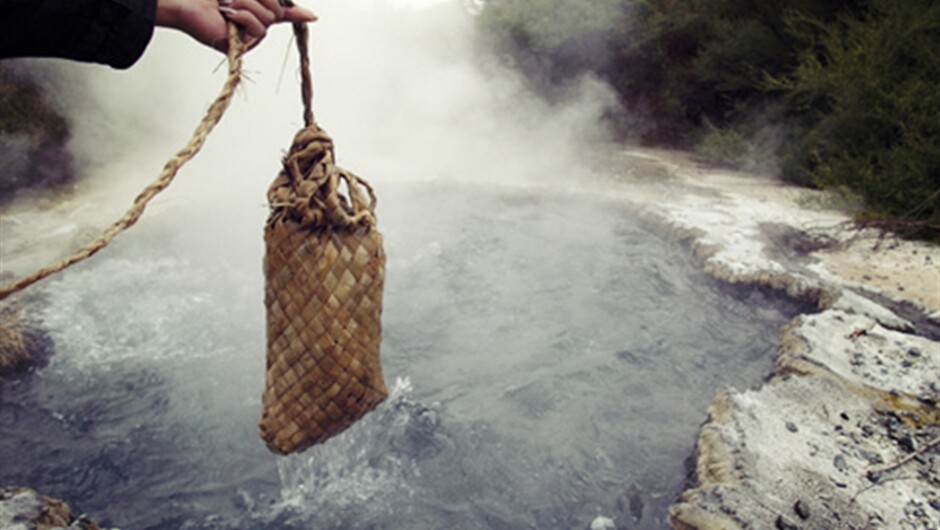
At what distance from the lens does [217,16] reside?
3.24 ft

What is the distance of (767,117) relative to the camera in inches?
365

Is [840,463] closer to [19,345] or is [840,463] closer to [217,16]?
[217,16]

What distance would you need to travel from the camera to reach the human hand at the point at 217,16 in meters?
0.95

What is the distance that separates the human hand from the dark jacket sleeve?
0.04 meters

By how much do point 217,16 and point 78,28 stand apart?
0.21m

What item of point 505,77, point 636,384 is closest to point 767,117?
point 505,77

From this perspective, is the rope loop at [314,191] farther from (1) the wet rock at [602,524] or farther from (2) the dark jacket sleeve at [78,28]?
(1) the wet rock at [602,524]

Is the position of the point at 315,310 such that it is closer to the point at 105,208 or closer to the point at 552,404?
the point at 552,404

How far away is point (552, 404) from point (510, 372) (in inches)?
17.4

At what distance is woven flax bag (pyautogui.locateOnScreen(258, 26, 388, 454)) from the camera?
1354 millimetres

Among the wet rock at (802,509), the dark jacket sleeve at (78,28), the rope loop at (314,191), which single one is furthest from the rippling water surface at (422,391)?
the dark jacket sleeve at (78,28)

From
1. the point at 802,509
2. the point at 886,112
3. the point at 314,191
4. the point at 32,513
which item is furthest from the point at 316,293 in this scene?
the point at 886,112

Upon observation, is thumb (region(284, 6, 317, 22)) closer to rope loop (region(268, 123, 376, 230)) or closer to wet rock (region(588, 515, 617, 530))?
rope loop (region(268, 123, 376, 230))

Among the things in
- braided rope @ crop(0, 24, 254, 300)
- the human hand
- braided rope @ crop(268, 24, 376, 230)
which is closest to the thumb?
the human hand
